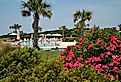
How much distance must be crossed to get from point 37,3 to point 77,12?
79.1 feet

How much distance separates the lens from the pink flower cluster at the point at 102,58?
9219 millimetres

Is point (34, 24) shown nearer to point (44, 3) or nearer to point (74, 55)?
point (44, 3)

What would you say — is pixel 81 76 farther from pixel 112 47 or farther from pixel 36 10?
pixel 36 10

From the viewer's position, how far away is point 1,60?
20.3 feet

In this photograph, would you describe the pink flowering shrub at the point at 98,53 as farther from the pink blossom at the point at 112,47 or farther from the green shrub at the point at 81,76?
the green shrub at the point at 81,76

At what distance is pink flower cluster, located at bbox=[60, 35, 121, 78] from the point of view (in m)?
9.22

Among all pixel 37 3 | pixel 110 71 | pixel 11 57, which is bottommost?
pixel 110 71

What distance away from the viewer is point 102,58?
9461mm

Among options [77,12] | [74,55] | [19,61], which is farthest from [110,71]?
[77,12]

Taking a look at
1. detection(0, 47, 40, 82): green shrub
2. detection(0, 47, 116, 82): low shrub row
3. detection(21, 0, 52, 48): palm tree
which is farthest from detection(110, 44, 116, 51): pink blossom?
detection(21, 0, 52, 48): palm tree

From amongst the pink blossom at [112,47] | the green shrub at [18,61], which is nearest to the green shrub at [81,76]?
the green shrub at [18,61]

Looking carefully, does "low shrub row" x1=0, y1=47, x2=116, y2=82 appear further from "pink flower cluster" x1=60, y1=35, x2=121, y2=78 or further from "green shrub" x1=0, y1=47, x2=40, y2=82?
"pink flower cluster" x1=60, y1=35, x2=121, y2=78

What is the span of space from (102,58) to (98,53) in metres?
0.31

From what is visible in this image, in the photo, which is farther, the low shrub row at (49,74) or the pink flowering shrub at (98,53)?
the pink flowering shrub at (98,53)
